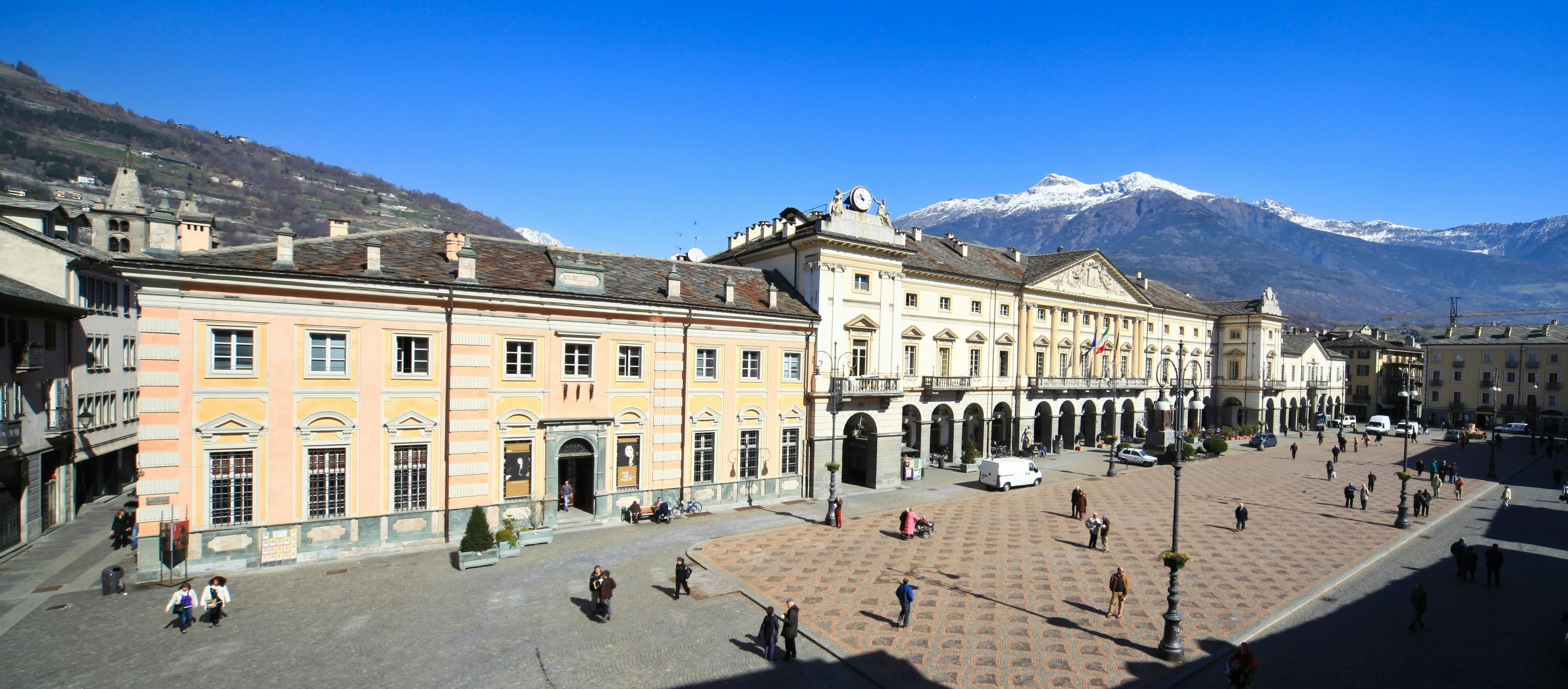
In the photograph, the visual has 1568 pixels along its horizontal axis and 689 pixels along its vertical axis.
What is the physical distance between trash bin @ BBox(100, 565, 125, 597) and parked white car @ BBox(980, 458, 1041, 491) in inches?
Answer: 1444

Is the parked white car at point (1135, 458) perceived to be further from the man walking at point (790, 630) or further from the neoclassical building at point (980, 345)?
the man walking at point (790, 630)

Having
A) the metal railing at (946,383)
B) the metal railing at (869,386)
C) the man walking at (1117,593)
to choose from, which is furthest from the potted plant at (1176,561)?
the metal railing at (946,383)

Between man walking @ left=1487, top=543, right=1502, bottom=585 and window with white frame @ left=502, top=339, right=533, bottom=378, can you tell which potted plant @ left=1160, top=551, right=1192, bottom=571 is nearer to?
man walking @ left=1487, top=543, right=1502, bottom=585

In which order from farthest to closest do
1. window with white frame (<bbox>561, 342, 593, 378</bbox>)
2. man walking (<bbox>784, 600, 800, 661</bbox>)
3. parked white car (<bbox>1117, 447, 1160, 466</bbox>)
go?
1. parked white car (<bbox>1117, 447, 1160, 466</bbox>)
2. window with white frame (<bbox>561, 342, 593, 378</bbox>)
3. man walking (<bbox>784, 600, 800, 661</bbox>)

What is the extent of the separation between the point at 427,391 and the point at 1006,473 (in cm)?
2971

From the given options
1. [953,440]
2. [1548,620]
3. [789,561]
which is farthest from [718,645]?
[953,440]

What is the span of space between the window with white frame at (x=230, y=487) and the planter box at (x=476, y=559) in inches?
279

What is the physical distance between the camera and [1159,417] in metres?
60.3

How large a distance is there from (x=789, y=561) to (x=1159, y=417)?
49540 mm

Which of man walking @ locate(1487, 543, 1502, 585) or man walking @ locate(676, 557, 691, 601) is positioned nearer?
man walking @ locate(676, 557, 691, 601)

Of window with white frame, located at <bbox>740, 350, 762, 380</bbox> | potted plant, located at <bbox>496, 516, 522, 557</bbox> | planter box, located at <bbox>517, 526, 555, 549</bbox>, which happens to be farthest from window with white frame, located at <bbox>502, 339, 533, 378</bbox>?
window with white frame, located at <bbox>740, 350, 762, 380</bbox>

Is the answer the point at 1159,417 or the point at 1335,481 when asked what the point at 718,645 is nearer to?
the point at 1335,481

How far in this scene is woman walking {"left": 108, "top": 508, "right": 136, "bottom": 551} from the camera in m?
24.8

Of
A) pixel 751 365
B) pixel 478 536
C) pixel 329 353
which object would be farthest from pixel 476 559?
pixel 751 365
